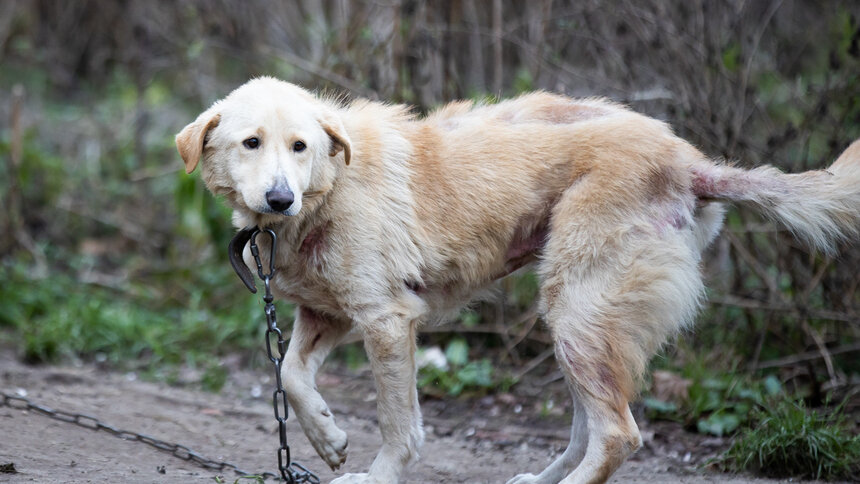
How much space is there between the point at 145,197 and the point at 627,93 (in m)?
5.94

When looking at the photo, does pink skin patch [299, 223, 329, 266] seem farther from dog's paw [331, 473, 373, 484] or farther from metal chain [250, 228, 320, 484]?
dog's paw [331, 473, 373, 484]

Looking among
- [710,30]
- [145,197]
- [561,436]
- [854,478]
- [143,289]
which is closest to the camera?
[854,478]

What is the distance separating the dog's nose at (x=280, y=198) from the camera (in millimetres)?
3791

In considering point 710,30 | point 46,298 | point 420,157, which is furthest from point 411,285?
point 46,298

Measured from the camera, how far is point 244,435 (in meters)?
5.71

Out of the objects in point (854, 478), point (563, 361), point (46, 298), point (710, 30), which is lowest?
point (854, 478)

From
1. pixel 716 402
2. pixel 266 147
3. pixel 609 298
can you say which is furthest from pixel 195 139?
pixel 716 402

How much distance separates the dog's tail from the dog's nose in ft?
6.41

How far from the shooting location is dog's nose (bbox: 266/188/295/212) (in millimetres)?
3791

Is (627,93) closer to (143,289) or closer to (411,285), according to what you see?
(411,285)

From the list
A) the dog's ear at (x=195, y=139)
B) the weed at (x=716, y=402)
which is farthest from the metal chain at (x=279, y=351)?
the weed at (x=716, y=402)

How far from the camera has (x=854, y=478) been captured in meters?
4.93

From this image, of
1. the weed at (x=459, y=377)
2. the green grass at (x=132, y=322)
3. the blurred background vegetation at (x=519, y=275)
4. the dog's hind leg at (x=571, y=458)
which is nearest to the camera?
the dog's hind leg at (x=571, y=458)

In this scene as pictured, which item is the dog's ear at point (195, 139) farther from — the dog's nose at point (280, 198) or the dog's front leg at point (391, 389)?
the dog's front leg at point (391, 389)
